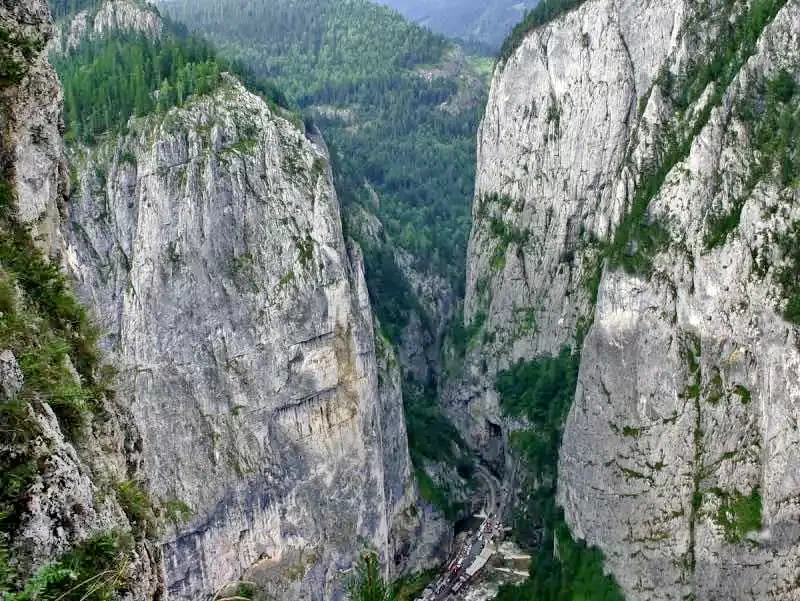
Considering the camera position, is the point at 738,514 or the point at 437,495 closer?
the point at 738,514

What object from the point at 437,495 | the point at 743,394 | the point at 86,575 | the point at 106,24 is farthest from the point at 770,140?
the point at 106,24

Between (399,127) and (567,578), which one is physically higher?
(399,127)

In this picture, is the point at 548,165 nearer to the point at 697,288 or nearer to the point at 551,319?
the point at 551,319

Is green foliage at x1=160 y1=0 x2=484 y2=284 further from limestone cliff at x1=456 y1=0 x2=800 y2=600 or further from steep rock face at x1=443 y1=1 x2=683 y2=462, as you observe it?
limestone cliff at x1=456 y1=0 x2=800 y2=600

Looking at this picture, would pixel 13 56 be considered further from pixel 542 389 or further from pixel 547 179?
pixel 547 179

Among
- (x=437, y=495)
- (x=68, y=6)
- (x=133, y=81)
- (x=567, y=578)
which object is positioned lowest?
(x=567, y=578)

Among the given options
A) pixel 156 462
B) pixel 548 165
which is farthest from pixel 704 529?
pixel 548 165

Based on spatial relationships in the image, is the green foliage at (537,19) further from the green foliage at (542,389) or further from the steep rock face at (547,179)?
the green foliage at (542,389)
